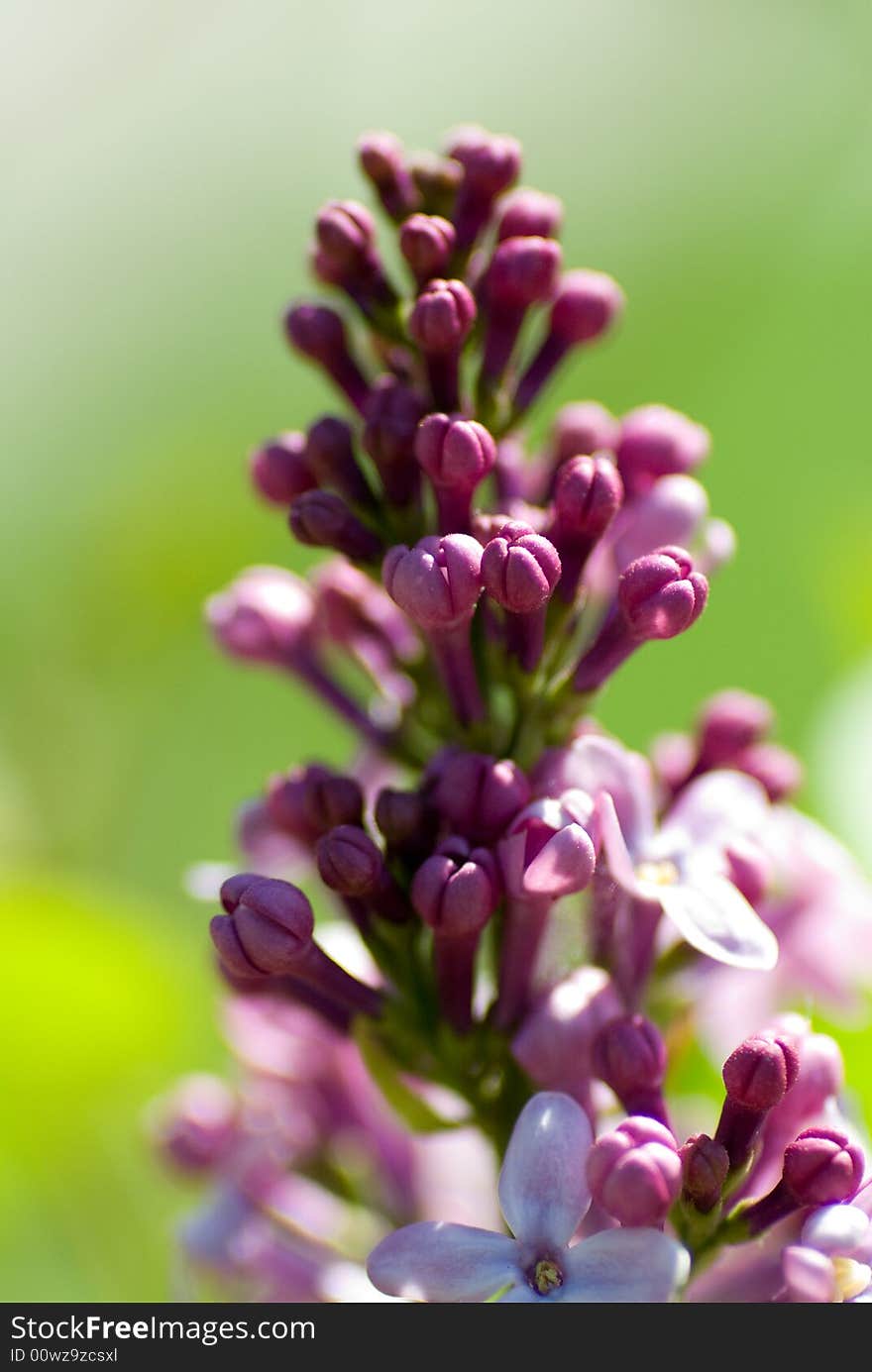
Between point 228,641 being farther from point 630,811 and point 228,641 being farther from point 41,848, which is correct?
point 41,848

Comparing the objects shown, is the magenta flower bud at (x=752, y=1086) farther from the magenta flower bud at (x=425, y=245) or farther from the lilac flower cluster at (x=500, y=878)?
the magenta flower bud at (x=425, y=245)

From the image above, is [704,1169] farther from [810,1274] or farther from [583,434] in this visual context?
[583,434]

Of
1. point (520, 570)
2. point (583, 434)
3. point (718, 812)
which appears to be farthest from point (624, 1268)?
point (583, 434)

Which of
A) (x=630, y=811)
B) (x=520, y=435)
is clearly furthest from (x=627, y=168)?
(x=630, y=811)

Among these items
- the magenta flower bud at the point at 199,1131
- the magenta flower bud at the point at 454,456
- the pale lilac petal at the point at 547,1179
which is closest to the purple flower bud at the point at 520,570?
the magenta flower bud at the point at 454,456

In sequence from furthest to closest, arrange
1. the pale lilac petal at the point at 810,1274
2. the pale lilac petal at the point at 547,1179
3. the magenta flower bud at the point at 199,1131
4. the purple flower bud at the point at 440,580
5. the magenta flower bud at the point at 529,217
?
the magenta flower bud at the point at 199,1131
the magenta flower bud at the point at 529,217
the purple flower bud at the point at 440,580
the pale lilac petal at the point at 547,1179
the pale lilac petal at the point at 810,1274

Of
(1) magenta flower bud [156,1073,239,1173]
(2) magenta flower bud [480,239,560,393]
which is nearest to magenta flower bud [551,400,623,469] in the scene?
(2) magenta flower bud [480,239,560,393]
